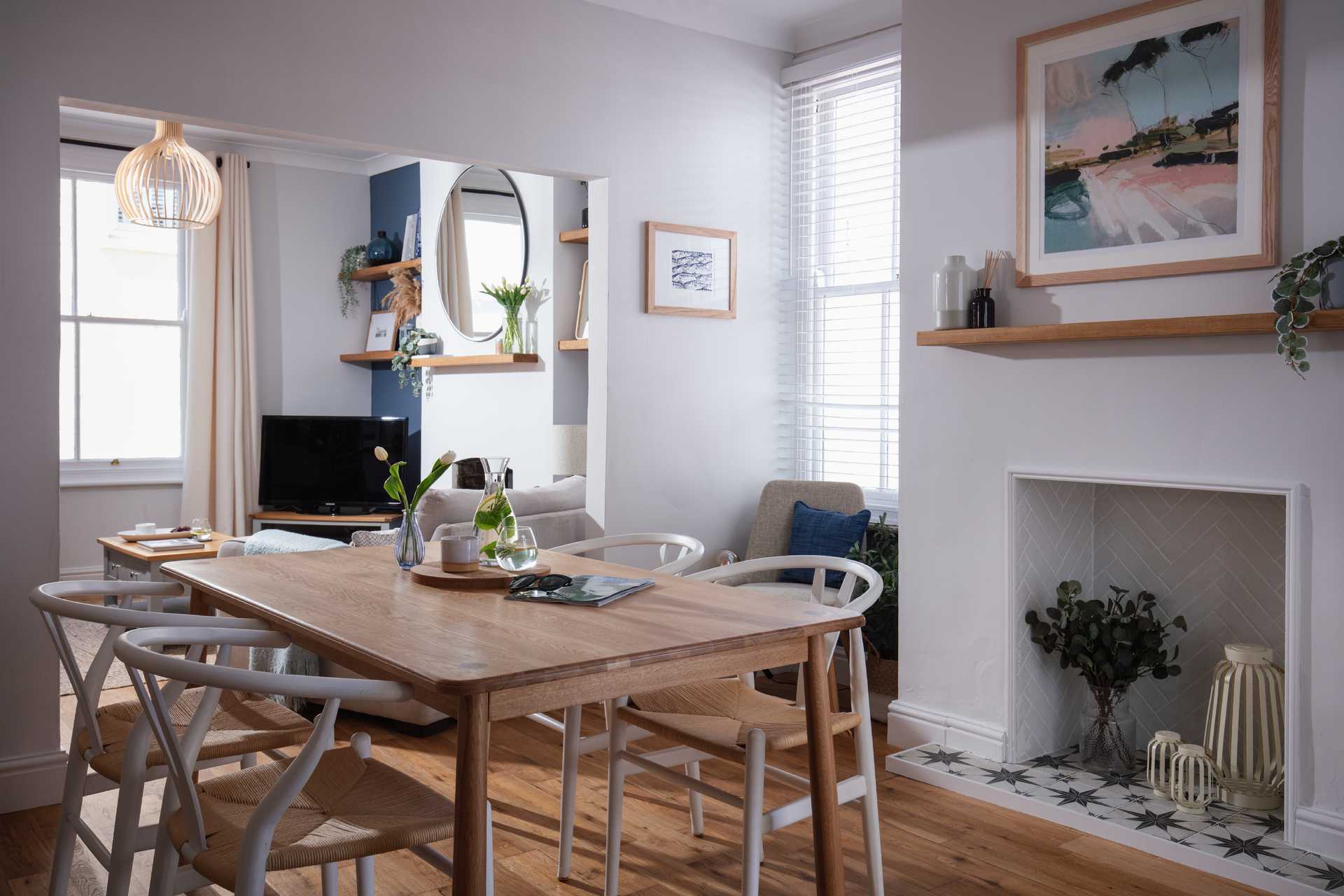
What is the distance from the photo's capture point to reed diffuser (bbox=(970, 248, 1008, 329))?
11.1 feet

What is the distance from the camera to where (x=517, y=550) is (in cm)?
258

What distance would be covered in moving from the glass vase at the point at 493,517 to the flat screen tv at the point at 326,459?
13.8ft

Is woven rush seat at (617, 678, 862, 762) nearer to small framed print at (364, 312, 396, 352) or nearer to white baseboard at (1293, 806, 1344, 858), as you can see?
white baseboard at (1293, 806, 1344, 858)

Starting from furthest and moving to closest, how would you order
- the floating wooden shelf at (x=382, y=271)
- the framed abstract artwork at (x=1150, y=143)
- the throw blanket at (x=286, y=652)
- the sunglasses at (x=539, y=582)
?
1. the floating wooden shelf at (x=382, y=271)
2. the throw blanket at (x=286, y=652)
3. the framed abstract artwork at (x=1150, y=143)
4. the sunglasses at (x=539, y=582)

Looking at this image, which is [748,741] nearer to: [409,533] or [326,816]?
[326,816]

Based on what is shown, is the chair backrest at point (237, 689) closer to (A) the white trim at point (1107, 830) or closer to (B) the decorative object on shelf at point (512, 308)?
(A) the white trim at point (1107, 830)

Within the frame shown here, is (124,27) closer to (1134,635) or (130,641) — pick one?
(130,641)

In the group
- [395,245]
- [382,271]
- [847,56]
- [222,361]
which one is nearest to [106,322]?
[222,361]

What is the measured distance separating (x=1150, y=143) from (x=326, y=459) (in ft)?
16.9

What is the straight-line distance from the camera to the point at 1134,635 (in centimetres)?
323

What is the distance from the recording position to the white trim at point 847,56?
4.47 meters

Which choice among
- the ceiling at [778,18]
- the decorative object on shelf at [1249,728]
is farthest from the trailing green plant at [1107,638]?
the ceiling at [778,18]

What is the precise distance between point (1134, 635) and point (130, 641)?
2702 millimetres

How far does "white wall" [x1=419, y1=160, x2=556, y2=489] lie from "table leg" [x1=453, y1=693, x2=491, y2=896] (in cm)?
363
